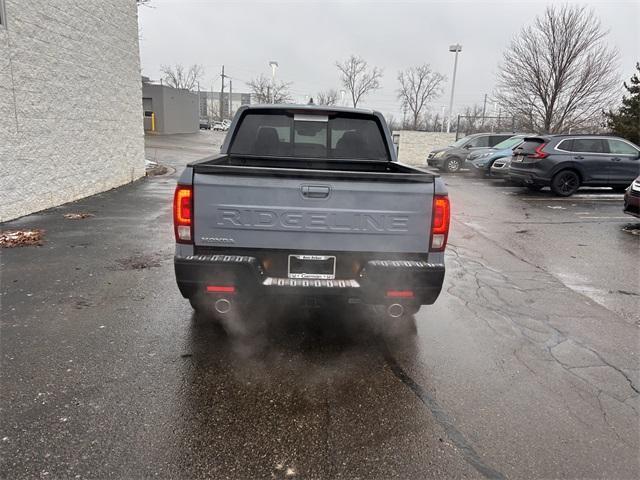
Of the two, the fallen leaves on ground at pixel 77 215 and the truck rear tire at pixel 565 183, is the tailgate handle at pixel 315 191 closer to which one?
the fallen leaves on ground at pixel 77 215

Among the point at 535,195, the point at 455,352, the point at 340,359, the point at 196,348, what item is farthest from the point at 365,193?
the point at 535,195

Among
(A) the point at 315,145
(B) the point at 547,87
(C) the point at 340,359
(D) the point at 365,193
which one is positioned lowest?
(C) the point at 340,359

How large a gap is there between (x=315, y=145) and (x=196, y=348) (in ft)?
8.08

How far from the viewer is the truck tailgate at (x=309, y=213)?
316 centimetres

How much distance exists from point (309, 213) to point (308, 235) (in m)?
0.16

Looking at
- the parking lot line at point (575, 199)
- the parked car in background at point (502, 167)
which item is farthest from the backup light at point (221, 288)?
the parked car in background at point (502, 167)

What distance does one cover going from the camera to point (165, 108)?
3888 centimetres

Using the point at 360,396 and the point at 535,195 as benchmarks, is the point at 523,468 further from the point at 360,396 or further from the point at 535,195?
the point at 535,195

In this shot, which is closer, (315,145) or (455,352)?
(455,352)

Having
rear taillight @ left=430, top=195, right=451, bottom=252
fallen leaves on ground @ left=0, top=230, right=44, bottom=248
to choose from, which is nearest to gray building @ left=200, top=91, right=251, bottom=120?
fallen leaves on ground @ left=0, top=230, right=44, bottom=248

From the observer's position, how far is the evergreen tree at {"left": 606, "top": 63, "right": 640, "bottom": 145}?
853 inches

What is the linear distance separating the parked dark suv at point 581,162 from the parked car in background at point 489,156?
4.84 metres

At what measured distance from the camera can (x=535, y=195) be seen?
13.4 m

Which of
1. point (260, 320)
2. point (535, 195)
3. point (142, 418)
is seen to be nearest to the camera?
point (142, 418)
